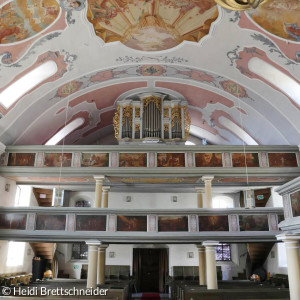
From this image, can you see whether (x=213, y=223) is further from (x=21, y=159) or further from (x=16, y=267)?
(x=16, y=267)

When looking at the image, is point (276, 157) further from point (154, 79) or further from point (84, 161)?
point (84, 161)

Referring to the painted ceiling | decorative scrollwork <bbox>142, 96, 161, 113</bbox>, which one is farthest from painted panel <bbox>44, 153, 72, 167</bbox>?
decorative scrollwork <bbox>142, 96, 161, 113</bbox>

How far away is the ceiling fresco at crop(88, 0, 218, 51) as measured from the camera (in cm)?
1048

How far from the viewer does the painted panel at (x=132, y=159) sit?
14.7 metres

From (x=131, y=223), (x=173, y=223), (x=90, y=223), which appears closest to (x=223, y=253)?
(x=173, y=223)

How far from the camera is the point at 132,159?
48.6 ft

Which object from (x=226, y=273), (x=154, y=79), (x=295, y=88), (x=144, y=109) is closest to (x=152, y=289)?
(x=226, y=273)

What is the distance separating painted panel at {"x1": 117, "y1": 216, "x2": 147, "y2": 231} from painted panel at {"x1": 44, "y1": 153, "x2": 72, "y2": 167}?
3807 millimetres

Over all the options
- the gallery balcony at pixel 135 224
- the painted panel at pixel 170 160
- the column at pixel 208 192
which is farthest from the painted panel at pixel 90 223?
the column at pixel 208 192

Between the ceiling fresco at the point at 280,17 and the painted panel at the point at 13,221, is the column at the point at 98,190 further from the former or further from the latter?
the ceiling fresco at the point at 280,17

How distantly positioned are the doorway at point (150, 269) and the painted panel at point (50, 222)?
→ 8805 mm

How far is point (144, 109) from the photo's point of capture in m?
16.4

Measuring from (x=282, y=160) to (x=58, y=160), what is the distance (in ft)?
32.7

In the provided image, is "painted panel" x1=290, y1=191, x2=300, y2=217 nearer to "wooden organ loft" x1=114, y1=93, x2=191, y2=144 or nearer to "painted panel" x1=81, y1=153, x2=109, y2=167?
"wooden organ loft" x1=114, y1=93, x2=191, y2=144
